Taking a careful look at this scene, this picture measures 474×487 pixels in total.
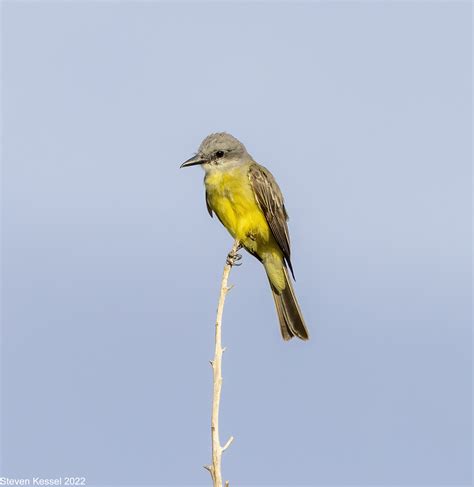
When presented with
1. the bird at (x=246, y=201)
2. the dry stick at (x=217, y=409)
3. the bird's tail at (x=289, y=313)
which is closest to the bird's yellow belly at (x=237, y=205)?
the bird at (x=246, y=201)

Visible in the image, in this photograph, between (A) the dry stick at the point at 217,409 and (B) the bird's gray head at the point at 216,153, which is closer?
(A) the dry stick at the point at 217,409

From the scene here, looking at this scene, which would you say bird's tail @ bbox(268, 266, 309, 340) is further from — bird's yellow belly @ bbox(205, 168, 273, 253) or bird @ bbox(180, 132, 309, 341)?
bird's yellow belly @ bbox(205, 168, 273, 253)

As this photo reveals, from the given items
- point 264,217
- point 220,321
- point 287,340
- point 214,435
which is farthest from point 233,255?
point 214,435

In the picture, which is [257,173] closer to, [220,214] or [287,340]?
[220,214]

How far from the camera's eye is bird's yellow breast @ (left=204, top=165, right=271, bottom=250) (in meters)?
9.16

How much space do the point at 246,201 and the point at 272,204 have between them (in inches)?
11.6

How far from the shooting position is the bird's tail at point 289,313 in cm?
949

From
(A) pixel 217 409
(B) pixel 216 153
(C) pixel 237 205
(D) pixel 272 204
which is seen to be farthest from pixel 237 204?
(A) pixel 217 409

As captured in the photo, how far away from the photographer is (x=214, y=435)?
16.3 feet

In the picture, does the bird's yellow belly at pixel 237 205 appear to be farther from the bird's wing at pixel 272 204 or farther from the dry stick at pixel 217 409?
the dry stick at pixel 217 409

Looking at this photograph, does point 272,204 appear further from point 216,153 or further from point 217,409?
point 217,409

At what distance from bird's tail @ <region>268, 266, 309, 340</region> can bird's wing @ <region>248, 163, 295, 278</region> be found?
0.38m

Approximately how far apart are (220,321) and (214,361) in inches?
16.5

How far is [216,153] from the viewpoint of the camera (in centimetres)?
926
